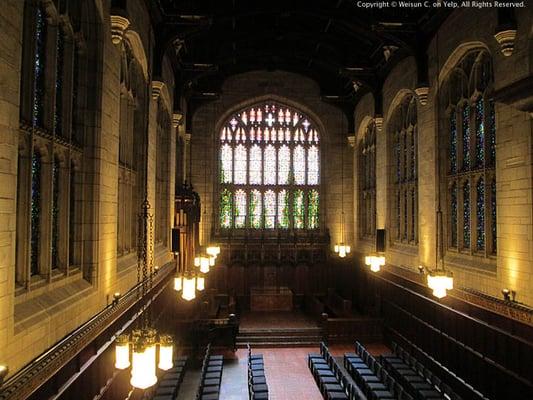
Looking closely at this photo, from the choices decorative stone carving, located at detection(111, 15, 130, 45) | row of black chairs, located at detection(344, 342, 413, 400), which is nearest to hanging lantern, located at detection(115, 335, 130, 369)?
decorative stone carving, located at detection(111, 15, 130, 45)

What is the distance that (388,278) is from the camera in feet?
50.7

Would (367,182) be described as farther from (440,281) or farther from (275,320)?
(440,281)

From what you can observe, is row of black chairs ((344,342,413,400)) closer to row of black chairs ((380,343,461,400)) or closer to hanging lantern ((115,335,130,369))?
row of black chairs ((380,343,461,400))

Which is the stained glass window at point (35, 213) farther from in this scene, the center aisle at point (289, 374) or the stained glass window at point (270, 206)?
the stained glass window at point (270, 206)

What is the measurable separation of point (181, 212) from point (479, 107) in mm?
9354

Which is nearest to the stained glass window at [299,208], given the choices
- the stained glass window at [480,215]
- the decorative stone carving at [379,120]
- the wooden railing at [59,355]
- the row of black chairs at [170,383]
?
the decorative stone carving at [379,120]

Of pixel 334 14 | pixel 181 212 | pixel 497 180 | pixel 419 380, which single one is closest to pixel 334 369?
pixel 419 380

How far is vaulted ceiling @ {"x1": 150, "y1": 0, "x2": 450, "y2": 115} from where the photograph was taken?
470 inches

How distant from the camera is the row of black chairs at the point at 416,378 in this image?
9.29 meters

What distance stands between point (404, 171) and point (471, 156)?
14.3 ft

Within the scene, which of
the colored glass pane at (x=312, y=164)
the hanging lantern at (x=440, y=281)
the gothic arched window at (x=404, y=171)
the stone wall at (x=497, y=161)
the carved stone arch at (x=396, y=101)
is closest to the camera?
the stone wall at (x=497, y=161)

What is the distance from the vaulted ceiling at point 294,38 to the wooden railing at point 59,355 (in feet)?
22.4

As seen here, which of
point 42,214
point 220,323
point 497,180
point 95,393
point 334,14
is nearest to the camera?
point 42,214

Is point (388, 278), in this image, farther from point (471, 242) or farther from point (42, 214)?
point (42, 214)
